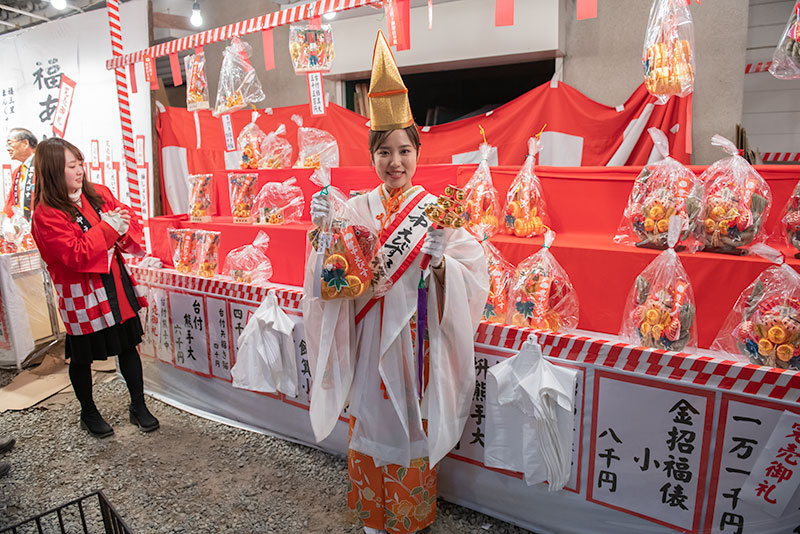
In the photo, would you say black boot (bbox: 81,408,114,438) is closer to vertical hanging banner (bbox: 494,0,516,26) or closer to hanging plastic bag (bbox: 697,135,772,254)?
vertical hanging banner (bbox: 494,0,516,26)

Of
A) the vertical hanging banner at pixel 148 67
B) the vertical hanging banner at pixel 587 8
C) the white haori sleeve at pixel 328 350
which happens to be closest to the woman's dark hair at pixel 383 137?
the white haori sleeve at pixel 328 350

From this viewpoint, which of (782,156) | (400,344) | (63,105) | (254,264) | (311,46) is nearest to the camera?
(400,344)

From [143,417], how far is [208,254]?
1.18 metres

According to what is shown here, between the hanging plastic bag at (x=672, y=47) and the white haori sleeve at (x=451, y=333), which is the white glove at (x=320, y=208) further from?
the hanging plastic bag at (x=672, y=47)

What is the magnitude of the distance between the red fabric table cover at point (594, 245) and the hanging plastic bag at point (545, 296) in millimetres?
151

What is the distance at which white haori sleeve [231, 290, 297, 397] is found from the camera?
9.37ft

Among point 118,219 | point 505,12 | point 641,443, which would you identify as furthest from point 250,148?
point 641,443

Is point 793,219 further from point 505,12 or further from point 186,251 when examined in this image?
point 186,251

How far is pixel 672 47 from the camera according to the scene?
2246 mm

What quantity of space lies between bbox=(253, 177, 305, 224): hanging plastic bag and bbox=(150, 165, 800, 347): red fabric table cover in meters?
0.11

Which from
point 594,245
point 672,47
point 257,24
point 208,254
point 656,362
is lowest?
point 656,362

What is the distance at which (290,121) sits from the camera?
5.09 m

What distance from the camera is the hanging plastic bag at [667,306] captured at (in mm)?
1896

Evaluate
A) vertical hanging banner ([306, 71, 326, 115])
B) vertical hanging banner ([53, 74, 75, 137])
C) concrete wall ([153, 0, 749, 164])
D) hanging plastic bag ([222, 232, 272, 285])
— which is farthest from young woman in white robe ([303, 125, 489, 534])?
vertical hanging banner ([53, 74, 75, 137])
